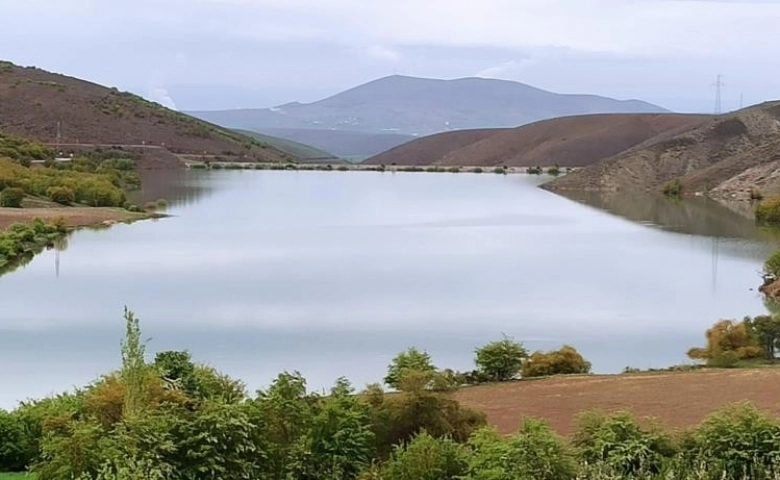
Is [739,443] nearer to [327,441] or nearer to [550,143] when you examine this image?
[327,441]

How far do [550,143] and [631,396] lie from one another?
120 m

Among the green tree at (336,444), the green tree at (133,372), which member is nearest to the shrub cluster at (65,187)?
the green tree at (133,372)

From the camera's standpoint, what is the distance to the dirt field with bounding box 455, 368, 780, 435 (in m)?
19.4

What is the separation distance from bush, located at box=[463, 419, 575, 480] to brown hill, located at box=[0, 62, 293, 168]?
90945mm

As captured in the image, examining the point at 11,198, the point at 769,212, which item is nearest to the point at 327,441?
the point at 11,198

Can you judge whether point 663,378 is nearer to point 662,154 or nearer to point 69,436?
point 69,436

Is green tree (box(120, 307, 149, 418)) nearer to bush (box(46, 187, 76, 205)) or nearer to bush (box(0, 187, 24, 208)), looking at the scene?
bush (box(0, 187, 24, 208))

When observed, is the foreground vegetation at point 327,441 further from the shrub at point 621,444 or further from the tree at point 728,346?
the tree at point 728,346

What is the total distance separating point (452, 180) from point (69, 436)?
91081 mm

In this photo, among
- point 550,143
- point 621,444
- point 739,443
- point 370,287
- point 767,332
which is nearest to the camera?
point 739,443

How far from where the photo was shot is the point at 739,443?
1434 centimetres

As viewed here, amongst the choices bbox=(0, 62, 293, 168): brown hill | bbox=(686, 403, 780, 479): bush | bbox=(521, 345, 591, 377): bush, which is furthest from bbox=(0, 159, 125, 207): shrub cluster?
bbox=(686, 403, 780, 479): bush

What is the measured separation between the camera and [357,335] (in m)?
27.7

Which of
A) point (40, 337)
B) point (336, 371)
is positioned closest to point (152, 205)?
point (40, 337)
